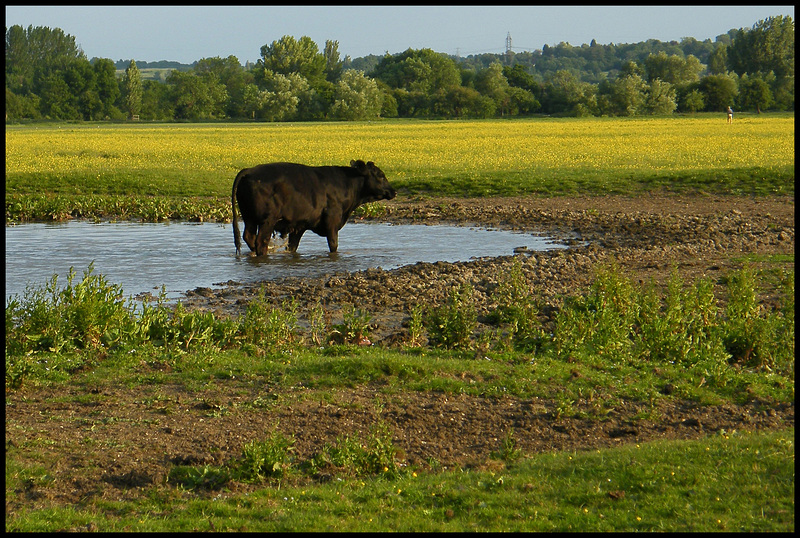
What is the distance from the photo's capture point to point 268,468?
254 inches

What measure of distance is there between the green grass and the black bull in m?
10.8

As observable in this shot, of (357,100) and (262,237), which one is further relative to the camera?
(357,100)

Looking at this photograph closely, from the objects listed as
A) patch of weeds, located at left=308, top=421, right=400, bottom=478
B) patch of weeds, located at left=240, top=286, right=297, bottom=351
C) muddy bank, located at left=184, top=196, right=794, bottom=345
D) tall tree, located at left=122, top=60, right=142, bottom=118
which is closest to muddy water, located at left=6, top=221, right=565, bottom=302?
muddy bank, located at left=184, top=196, right=794, bottom=345

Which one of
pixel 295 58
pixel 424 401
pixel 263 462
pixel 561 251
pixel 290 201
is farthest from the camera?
pixel 295 58

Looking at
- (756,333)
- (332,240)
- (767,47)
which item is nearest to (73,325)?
(756,333)

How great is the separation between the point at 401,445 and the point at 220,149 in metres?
43.1

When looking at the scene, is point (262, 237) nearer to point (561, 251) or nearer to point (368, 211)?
point (561, 251)

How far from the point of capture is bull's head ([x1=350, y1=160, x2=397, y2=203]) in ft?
62.6

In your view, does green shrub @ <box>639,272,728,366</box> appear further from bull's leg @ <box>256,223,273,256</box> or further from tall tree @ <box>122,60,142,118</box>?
tall tree @ <box>122,60,142,118</box>

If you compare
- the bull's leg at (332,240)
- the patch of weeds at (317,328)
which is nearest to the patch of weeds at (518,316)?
the patch of weeds at (317,328)

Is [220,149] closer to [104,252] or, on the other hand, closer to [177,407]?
[104,252]

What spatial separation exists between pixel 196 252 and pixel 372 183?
4.17 metres

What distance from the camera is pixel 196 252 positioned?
17.1 metres

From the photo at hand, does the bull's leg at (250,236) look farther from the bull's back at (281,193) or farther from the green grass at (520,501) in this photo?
the green grass at (520,501)
